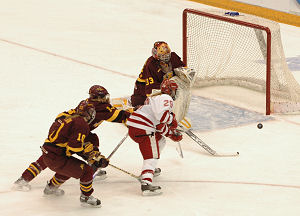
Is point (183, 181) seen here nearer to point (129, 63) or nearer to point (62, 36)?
point (129, 63)

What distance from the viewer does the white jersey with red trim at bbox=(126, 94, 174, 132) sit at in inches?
221

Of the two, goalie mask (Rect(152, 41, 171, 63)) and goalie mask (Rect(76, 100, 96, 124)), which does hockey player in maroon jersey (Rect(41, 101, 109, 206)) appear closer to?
goalie mask (Rect(76, 100, 96, 124))

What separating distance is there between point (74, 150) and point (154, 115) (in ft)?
2.61

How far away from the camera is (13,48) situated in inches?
405

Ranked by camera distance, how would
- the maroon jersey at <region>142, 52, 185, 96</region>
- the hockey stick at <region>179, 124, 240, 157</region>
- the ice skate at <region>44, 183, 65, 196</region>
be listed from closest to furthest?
the ice skate at <region>44, 183, 65, 196</region> < the hockey stick at <region>179, 124, 240, 157</region> < the maroon jersey at <region>142, 52, 185, 96</region>

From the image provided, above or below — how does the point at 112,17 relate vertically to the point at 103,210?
above

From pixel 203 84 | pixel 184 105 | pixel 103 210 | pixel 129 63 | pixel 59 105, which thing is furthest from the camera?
pixel 129 63

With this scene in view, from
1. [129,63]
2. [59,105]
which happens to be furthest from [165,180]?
[129,63]

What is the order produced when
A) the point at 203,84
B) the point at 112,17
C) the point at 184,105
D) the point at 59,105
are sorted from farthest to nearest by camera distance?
the point at 112,17 < the point at 203,84 < the point at 59,105 < the point at 184,105

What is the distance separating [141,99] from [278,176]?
157 centimetres

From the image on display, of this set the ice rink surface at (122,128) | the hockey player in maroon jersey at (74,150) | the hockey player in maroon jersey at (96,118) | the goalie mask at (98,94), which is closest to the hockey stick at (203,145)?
the ice rink surface at (122,128)

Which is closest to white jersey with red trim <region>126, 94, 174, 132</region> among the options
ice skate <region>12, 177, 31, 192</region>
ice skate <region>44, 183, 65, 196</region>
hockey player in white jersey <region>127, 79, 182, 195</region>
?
hockey player in white jersey <region>127, 79, 182, 195</region>

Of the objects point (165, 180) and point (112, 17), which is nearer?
point (165, 180)

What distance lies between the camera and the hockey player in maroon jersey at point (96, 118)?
545 centimetres
